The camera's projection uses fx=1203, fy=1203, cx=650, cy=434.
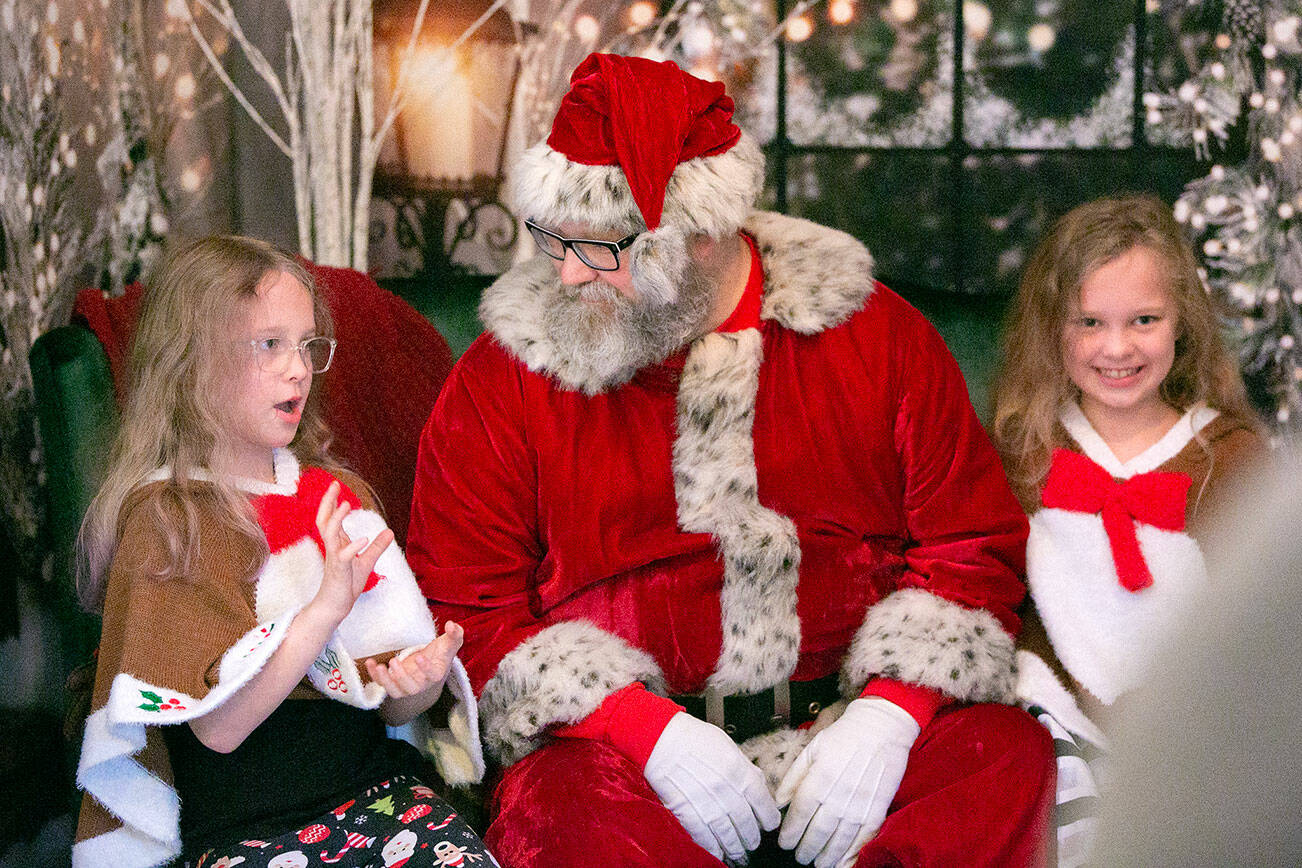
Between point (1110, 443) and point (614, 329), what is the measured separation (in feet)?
2.96

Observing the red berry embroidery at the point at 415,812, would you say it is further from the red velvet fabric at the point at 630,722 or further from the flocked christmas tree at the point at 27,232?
the flocked christmas tree at the point at 27,232

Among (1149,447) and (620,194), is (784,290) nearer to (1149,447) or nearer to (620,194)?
(620,194)

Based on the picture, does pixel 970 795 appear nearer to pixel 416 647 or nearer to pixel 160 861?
pixel 416 647

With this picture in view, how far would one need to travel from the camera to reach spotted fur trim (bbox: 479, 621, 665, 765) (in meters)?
1.70

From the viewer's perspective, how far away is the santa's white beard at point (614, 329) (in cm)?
184

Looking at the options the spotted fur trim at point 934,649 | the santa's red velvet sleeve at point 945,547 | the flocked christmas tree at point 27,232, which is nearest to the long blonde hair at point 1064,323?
the santa's red velvet sleeve at point 945,547

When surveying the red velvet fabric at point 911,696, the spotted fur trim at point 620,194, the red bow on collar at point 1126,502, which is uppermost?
the spotted fur trim at point 620,194

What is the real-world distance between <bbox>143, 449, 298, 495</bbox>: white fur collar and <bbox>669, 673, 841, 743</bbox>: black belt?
659 mm

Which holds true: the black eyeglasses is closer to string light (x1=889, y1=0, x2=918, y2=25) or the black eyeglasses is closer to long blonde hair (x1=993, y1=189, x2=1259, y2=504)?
long blonde hair (x1=993, y1=189, x2=1259, y2=504)

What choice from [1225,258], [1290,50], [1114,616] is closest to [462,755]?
[1114,616]

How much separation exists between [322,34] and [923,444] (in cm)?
186

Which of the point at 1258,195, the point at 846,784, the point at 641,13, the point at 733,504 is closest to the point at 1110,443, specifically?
the point at 733,504

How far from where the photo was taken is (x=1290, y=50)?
9.24 feet

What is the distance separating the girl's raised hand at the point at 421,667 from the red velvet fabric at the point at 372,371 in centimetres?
46
